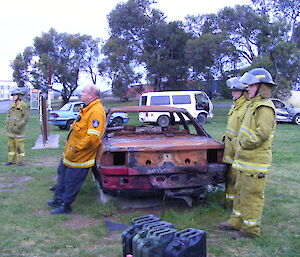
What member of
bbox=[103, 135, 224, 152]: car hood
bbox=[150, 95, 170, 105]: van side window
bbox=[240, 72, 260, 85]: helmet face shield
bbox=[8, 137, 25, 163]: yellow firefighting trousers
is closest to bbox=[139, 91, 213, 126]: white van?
bbox=[150, 95, 170, 105]: van side window

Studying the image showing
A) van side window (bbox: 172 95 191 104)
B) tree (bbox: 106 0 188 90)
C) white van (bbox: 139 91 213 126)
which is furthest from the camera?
tree (bbox: 106 0 188 90)

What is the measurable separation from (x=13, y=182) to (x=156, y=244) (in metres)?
5.07

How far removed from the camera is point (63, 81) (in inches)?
1339

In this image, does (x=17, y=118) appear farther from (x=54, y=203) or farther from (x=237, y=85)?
(x=237, y=85)

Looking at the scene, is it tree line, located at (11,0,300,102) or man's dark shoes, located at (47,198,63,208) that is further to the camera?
tree line, located at (11,0,300,102)

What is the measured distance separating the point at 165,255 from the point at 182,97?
61.7 feet

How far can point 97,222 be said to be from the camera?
4.70 m

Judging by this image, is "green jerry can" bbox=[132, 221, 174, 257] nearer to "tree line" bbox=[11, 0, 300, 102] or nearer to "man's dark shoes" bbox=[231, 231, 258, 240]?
"man's dark shoes" bbox=[231, 231, 258, 240]

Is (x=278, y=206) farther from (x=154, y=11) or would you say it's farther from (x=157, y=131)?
(x=154, y=11)

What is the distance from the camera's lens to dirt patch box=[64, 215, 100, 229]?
4589 mm

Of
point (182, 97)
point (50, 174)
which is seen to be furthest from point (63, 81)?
point (50, 174)

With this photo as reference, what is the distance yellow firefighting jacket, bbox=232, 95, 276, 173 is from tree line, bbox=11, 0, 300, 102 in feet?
69.1

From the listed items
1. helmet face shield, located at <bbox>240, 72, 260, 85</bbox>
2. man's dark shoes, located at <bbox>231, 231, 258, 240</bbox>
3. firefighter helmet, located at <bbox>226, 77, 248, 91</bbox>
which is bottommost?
man's dark shoes, located at <bbox>231, 231, 258, 240</bbox>

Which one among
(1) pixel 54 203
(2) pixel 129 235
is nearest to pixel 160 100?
(1) pixel 54 203
